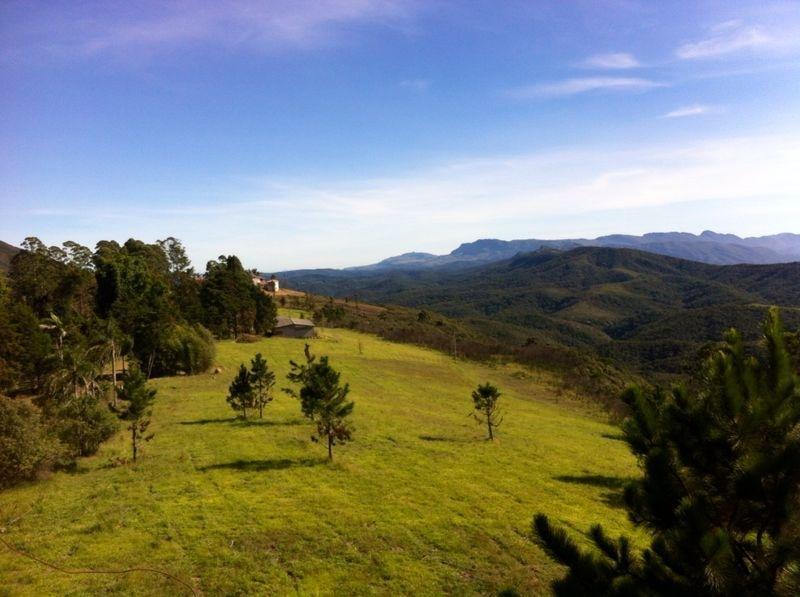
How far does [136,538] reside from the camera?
17.6 m

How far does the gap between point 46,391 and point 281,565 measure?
97.4 feet

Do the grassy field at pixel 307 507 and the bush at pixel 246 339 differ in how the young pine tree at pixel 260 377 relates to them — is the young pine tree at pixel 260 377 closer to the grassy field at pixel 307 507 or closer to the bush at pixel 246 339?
the grassy field at pixel 307 507

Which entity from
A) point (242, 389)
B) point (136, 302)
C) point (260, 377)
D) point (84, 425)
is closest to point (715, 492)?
point (84, 425)

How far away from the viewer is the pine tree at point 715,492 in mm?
4871

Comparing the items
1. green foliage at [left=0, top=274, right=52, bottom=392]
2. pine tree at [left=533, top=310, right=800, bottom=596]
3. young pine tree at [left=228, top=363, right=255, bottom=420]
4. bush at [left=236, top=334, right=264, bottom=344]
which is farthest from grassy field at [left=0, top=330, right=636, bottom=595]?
bush at [left=236, top=334, right=264, bottom=344]

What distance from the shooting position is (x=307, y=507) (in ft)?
68.5

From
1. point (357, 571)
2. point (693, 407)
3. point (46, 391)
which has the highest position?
point (693, 407)

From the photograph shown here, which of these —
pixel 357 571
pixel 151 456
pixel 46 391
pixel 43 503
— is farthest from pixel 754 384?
pixel 46 391

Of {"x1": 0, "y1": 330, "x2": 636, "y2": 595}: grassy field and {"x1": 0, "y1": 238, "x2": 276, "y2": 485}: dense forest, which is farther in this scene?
{"x1": 0, "y1": 238, "x2": 276, "y2": 485}: dense forest

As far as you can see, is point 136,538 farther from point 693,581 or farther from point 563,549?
point 693,581

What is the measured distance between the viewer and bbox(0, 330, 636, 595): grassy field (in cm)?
1551

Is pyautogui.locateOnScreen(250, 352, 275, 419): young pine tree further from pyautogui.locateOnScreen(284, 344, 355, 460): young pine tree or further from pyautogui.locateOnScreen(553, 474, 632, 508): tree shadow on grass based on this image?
pyautogui.locateOnScreen(553, 474, 632, 508): tree shadow on grass

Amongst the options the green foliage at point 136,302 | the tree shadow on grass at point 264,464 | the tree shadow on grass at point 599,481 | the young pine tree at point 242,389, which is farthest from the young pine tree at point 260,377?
the tree shadow on grass at point 599,481

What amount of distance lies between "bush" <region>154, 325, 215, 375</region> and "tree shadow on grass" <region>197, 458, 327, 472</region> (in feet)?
99.9
